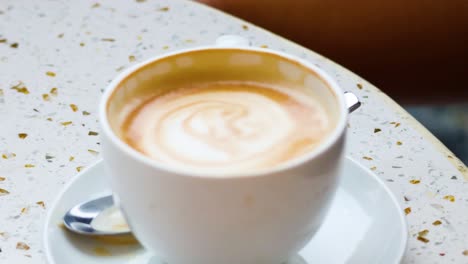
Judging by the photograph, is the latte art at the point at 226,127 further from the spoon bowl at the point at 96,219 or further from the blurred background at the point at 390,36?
the blurred background at the point at 390,36

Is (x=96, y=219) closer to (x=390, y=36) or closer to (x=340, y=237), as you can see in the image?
(x=340, y=237)

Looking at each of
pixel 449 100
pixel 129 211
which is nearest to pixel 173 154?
pixel 129 211

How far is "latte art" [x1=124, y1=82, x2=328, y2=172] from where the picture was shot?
1.67 ft

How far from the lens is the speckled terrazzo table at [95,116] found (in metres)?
0.62

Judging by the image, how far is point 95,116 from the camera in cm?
77

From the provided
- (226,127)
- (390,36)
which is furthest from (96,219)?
(390,36)

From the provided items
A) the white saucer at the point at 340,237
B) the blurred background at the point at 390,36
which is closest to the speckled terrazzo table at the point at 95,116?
the white saucer at the point at 340,237

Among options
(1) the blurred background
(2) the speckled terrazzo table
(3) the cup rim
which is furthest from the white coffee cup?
(1) the blurred background

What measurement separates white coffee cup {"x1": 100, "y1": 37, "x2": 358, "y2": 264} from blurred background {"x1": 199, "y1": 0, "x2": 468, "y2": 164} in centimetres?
78

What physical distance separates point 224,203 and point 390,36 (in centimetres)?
91

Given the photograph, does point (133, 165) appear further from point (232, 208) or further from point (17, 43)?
point (17, 43)

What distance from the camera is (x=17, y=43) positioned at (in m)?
0.92

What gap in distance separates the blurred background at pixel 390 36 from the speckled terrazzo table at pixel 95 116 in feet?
1.05

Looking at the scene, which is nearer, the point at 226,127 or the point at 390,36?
the point at 226,127
